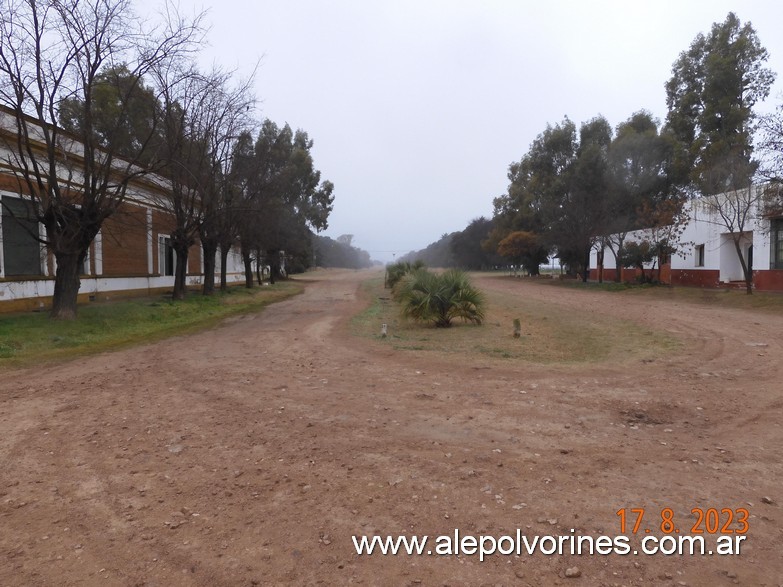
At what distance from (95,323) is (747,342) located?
52.4 ft

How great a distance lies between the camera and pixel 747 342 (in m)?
10.6

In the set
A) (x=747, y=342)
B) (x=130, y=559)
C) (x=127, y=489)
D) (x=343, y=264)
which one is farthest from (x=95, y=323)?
(x=343, y=264)

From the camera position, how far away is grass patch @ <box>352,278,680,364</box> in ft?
31.7

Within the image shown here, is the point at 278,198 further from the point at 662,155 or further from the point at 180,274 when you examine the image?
the point at 662,155

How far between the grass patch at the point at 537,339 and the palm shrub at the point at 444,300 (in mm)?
324

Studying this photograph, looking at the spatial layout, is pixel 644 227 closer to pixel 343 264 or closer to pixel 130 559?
pixel 130 559

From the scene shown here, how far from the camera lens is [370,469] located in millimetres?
4215

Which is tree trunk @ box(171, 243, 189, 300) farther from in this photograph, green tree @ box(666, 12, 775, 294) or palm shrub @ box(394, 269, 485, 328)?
green tree @ box(666, 12, 775, 294)

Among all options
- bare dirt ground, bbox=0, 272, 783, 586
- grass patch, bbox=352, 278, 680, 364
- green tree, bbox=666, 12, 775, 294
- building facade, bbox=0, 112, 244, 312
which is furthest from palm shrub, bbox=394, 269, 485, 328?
green tree, bbox=666, 12, 775, 294

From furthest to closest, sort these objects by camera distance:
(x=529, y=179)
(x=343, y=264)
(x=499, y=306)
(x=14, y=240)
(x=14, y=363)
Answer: (x=343, y=264) → (x=529, y=179) → (x=499, y=306) → (x=14, y=240) → (x=14, y=363)

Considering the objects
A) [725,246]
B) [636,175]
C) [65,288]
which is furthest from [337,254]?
[65,288]

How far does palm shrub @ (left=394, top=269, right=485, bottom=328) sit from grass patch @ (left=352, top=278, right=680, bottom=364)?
0.32 m

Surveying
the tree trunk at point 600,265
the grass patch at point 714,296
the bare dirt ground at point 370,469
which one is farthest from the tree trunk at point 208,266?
the tree trunk at point 600,265

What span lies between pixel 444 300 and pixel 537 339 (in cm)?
293
